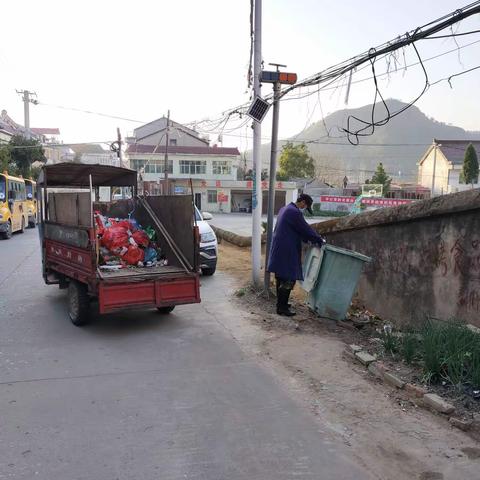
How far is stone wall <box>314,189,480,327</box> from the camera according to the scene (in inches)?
221

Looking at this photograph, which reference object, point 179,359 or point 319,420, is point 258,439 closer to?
point 319,420

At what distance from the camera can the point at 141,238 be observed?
8227 mm

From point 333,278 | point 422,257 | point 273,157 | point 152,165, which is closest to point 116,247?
point 273,157

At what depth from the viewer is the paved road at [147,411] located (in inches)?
132

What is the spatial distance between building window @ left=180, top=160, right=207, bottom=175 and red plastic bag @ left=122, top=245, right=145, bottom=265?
53.4 metres

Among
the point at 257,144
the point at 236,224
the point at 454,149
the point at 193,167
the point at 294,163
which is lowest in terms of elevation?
the point at 236,224

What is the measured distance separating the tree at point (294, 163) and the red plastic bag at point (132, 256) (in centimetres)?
6259

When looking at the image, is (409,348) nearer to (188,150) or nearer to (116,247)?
(116,247)

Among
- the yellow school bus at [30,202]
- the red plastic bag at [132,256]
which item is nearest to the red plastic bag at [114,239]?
the red plastic bag at [132,256]

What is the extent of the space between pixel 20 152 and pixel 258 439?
40570mm

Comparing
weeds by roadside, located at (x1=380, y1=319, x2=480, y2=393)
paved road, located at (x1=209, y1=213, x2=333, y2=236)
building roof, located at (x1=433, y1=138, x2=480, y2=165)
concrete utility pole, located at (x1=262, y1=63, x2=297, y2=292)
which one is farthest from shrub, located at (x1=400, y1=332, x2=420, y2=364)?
building roof, located at (x1=433, y1=138, x2=480, y2=165)

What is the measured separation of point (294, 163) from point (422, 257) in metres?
64.7

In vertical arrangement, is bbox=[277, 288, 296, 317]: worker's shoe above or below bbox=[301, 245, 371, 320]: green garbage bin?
below

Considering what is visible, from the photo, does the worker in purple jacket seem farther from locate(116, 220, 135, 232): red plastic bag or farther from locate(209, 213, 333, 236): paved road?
locate(209, 213, 333, 236): paved road
